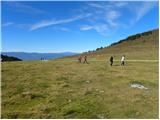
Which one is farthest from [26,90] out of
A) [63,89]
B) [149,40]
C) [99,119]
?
[149,40]

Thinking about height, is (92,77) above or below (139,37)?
below

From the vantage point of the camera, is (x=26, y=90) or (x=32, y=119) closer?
(x=32, y=119)

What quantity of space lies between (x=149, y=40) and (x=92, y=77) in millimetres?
89522

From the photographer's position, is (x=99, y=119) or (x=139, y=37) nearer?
(x=99, y=119)

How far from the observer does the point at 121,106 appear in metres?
24.4

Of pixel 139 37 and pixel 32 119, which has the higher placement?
pixel 139 37

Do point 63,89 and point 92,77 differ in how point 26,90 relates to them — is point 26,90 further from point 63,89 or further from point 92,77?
point 92,77

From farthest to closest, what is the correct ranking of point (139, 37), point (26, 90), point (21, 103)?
point (139, 37), point (26, 90), point (21, 103)

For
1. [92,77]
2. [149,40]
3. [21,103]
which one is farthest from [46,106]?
[149,40]

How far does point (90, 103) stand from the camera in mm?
25297

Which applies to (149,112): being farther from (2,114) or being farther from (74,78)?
(74,78)

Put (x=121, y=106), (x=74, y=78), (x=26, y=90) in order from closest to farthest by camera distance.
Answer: (x=121, y=106) → (x=26, y=90) → (x=74, y=78)

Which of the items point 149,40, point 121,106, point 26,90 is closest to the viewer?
point 121,106

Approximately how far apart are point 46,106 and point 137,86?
9796mm
